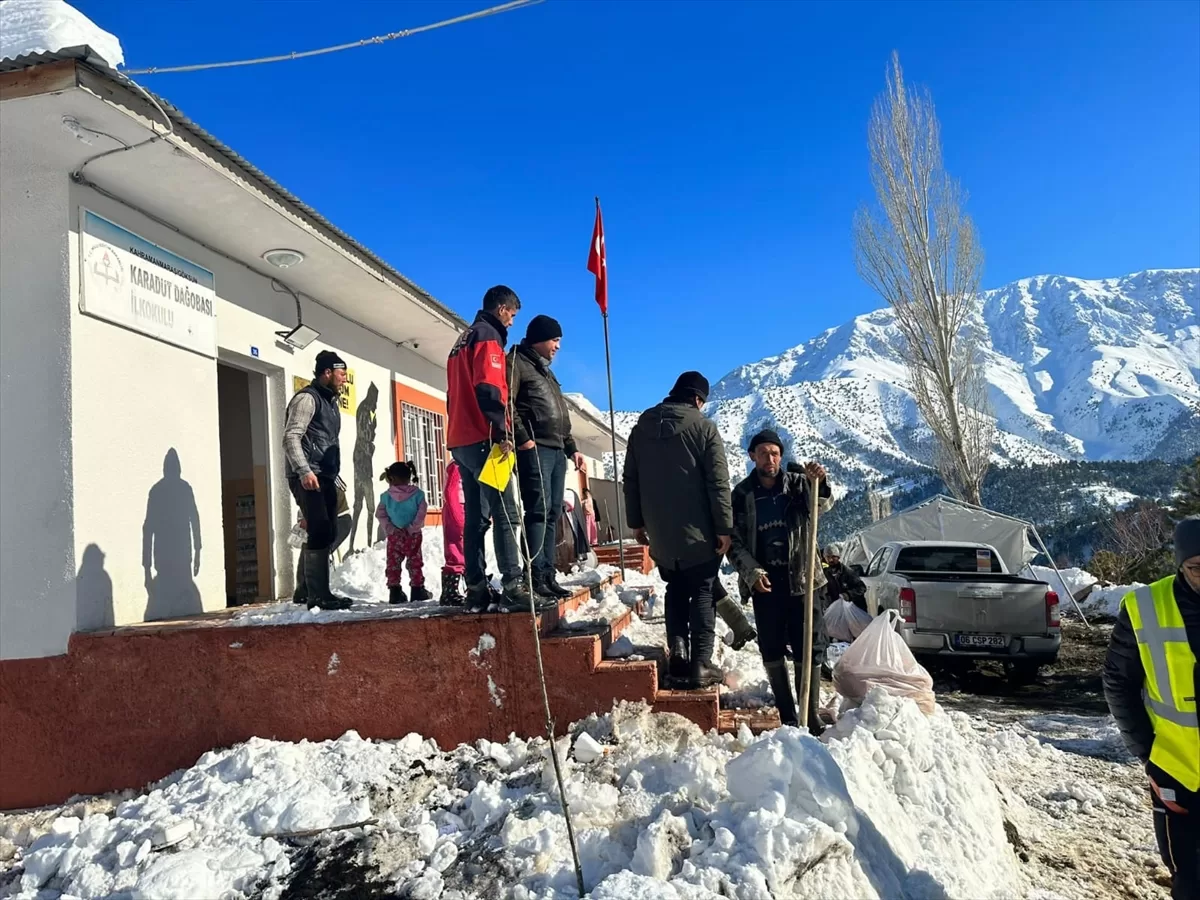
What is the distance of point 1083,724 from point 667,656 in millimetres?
4525

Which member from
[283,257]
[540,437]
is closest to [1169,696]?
[540,437]

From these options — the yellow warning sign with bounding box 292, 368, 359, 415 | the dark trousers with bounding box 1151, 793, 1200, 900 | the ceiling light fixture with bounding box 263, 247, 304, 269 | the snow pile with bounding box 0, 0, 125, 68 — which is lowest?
the dark trousers with bounding box 1151, 793, 1200, 900

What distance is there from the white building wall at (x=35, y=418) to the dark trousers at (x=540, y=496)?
2.81m

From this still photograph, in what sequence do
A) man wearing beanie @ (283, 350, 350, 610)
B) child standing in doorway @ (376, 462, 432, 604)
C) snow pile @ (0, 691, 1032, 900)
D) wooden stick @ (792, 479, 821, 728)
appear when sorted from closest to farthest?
snow pile @ (0, 691, 1032, 900), wooden stick @ (792, 479, 821, 728), man wearing beanie @ (283, 350, 350, 610), child standing in doorway @ (376, 462, 432, 604)

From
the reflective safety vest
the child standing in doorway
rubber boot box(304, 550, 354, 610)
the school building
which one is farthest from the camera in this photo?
the child standing in doorway

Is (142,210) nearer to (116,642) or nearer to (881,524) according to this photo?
(116,642)

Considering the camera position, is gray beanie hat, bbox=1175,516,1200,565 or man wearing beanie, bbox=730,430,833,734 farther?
man wearing beanie, bbox=730,430,833,734

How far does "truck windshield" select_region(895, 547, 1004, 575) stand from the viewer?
410 inches

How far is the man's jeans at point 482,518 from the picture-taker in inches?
167

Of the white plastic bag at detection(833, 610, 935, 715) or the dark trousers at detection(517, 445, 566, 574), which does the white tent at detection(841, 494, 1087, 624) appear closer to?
the white plastic bag at detection(833, 610, 935, 715)

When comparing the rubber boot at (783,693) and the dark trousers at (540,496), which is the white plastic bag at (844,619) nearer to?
the rubber boot at (783,693)

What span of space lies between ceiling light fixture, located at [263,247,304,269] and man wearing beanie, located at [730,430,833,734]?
4.71 m

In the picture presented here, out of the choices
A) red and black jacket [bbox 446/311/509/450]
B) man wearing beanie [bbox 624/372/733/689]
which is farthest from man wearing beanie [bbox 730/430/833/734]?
red and black jacket [bbox 446/311/509/450]

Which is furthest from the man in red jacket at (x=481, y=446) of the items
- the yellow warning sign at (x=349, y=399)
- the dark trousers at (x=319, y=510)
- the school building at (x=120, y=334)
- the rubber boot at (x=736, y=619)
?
the yellow warning sign at (x=349, y=399)
